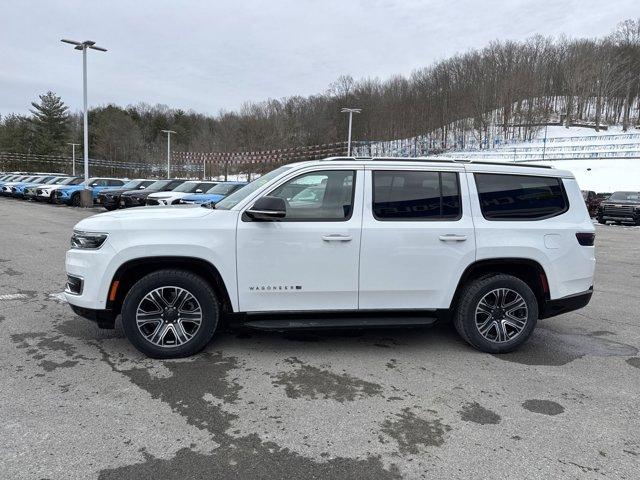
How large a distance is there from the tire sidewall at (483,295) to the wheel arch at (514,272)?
14 cm

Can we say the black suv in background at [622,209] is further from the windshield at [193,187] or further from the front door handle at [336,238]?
the front door handle at [336,238]

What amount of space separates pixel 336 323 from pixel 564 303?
7.77 ft

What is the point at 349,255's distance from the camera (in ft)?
14.2

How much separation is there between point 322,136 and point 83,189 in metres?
40.2

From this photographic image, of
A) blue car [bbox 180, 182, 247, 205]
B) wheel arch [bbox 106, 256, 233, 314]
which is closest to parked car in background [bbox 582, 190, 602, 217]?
blue car [bbox 180, 182, 247, 205]

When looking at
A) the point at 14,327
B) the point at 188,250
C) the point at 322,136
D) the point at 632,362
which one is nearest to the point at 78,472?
the point at 188,250

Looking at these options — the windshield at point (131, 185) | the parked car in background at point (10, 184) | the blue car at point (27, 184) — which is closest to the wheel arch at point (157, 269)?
the windshield at point (131, 185)

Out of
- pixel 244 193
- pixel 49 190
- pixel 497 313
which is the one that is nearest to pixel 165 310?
pixel 244 193

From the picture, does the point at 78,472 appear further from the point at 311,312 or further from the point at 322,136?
the point at 322,136

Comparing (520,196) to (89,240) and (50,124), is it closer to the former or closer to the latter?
(89,240)

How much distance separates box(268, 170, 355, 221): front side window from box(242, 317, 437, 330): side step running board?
3.15ft

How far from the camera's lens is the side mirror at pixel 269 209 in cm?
405

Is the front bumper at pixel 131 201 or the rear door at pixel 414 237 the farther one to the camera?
the front bumper at pixel 131 201

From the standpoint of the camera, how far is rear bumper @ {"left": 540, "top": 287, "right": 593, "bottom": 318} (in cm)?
474
